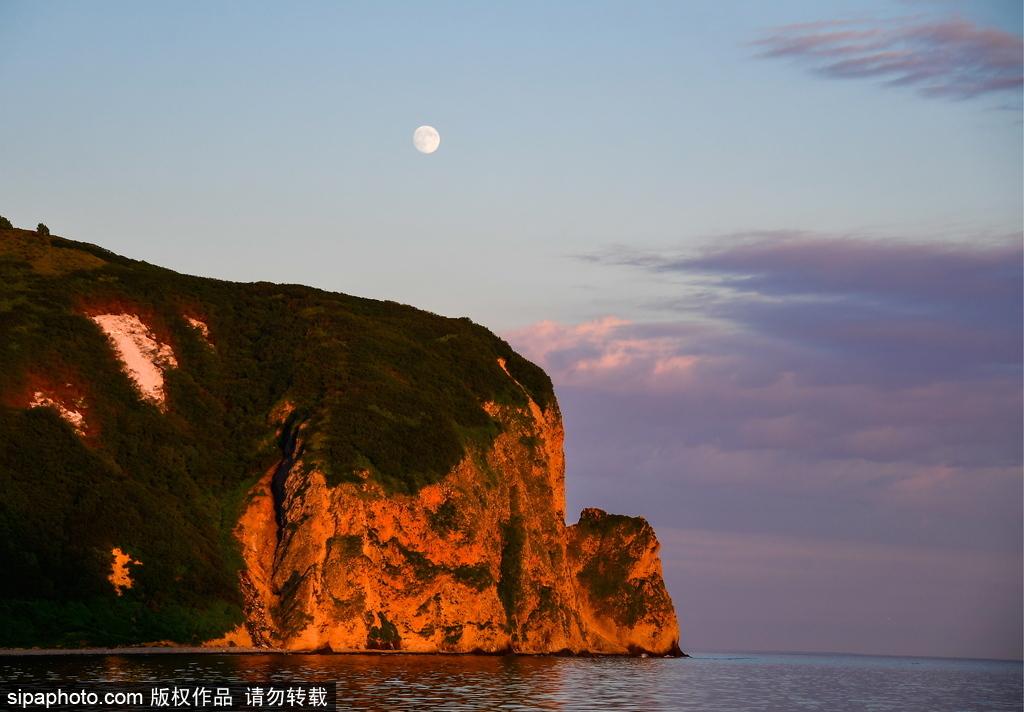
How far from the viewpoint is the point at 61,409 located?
14925 cm

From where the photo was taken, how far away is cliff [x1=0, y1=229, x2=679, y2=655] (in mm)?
133375

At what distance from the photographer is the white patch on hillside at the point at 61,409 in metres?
148

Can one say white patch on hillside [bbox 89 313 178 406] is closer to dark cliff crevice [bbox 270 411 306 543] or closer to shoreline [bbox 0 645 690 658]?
dark cliff crevice [bbox 270 411 306 543]

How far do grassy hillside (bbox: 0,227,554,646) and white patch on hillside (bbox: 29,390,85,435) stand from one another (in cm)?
121

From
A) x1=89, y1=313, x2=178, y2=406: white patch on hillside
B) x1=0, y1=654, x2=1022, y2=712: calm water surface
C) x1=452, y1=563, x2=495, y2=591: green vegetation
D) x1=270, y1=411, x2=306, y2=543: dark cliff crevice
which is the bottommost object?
x1=0, y1=654, x2=1022, y2=712: calm water surface

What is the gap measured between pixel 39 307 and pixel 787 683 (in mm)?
98410

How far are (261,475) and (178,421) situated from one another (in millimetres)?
13177

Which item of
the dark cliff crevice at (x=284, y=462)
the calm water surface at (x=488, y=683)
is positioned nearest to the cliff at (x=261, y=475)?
the dark cliff crevice at (x=284, y=462)

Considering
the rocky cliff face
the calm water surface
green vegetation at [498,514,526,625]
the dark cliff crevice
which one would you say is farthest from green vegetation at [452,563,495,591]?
the dark cliff crevice

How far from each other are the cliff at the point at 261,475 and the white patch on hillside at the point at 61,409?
8.7 inches

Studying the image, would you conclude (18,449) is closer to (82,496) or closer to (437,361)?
(82,496)

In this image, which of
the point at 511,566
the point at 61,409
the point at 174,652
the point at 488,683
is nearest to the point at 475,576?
the point at 511,566

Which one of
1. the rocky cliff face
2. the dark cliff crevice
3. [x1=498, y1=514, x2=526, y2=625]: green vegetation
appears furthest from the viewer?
[x1=498, y1=514, x2=526, y2=625]: green vegetation

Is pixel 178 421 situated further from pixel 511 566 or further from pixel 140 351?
pixel 511 566
